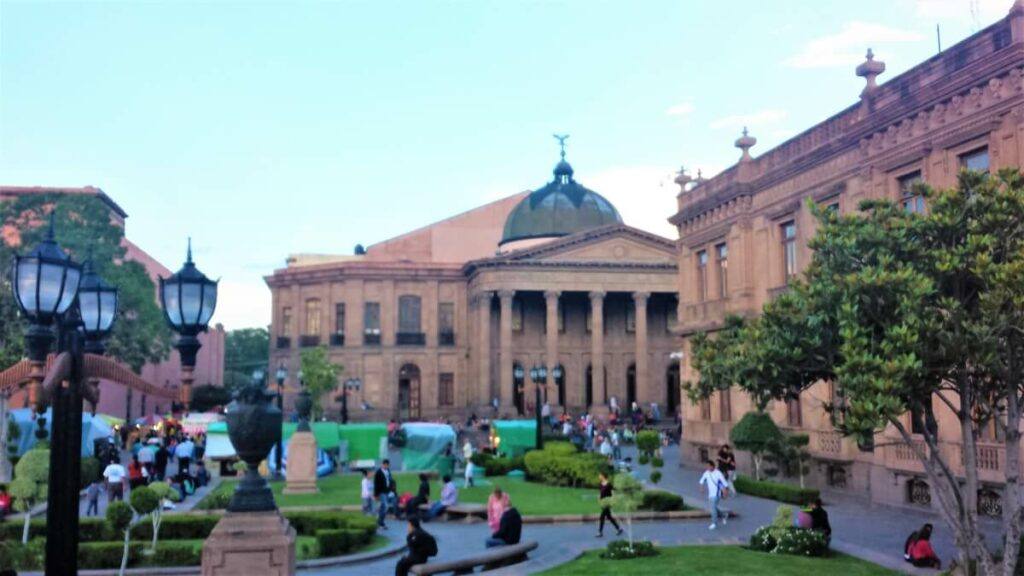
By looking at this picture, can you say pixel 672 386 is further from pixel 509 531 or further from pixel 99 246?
pixel 509 531

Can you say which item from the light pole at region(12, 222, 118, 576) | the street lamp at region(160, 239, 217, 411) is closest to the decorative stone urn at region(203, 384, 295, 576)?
the street lamp at region(160, 239, 217, 411)

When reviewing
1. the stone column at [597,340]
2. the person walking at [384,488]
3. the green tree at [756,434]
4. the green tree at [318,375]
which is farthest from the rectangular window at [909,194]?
the green tree at [318,375]

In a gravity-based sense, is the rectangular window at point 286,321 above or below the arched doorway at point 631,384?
above

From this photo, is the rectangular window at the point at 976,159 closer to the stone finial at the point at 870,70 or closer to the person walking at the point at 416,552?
the stone finial at the point at 870,70

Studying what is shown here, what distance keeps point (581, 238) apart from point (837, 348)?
162 ft

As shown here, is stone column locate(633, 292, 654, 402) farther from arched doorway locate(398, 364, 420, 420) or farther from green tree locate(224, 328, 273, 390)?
green tree locate(224, 328, 273, 390)

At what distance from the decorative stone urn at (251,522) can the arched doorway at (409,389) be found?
5864cm

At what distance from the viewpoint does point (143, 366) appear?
170ft

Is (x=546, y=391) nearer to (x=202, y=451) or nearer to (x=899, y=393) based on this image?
(x=202, y=451)

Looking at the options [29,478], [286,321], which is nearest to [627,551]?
[29,478]

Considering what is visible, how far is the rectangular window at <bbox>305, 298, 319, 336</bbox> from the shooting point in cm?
6956

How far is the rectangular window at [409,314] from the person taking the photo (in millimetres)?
68500

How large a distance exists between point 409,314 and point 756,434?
44843 millimetres

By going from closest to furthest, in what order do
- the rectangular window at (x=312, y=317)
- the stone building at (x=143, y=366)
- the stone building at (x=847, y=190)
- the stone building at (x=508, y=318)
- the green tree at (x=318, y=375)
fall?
the stone building at (x=847, y=190) → the stone building at (x=143, y=366) → the green tree at (x=318, y=375) → the stone building at (x=508, y=318) → the rectangular window at (x=312, y=317)
